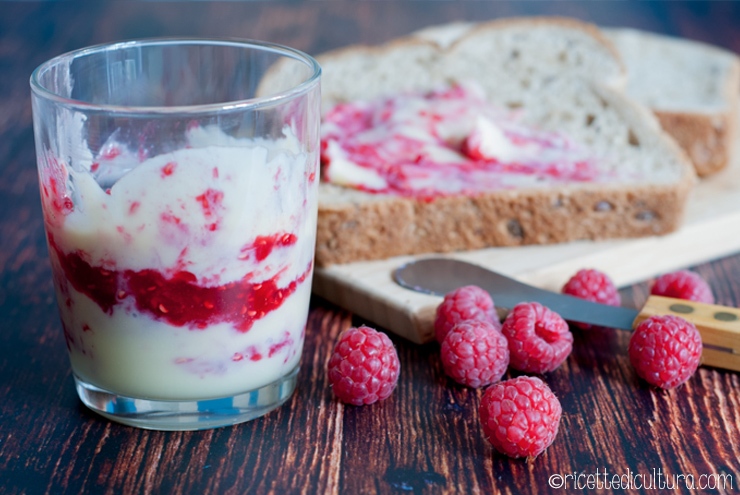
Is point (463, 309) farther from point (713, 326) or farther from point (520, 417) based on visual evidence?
point (713, 326)

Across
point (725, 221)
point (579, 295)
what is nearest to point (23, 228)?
point (579, 295)

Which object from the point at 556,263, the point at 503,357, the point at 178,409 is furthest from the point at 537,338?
the point at 178,409

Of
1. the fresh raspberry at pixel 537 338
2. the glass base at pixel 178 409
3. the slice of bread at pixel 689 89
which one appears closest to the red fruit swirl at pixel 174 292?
the glass base at pixel 178 409

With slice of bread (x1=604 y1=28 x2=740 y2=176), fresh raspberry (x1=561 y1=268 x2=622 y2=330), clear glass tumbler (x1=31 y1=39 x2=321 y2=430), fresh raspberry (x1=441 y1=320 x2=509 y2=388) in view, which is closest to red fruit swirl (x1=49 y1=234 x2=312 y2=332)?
clear glass tumbler (x1=31 y1=39 x2=321 y2=430)

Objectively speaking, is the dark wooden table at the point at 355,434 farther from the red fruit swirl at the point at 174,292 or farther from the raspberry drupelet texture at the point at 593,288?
the red fruit swirl at the point at 174,292

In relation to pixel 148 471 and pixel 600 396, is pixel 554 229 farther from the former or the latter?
pixel 148 471

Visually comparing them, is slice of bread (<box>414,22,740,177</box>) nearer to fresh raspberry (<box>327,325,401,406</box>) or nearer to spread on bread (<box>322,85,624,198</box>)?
spread on bread (<box>322,85,624,198</box>)
